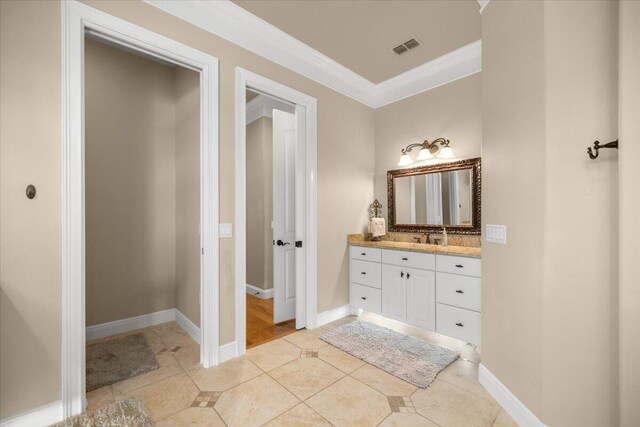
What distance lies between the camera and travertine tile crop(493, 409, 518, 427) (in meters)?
1.61

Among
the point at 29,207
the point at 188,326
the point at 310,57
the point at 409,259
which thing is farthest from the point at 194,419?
the point at 310,57

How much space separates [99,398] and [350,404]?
5.44 ft

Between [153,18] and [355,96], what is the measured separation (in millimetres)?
2235

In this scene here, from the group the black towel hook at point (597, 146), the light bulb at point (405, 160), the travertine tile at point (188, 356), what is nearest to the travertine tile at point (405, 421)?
the travertine tile at point (188, 356)

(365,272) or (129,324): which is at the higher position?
(365,272)

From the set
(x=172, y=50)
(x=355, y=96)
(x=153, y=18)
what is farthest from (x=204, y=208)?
(x=355, y=96)

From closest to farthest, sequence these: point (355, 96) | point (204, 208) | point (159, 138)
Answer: point (204, 208) < point (159, 138) < point (355, 96)

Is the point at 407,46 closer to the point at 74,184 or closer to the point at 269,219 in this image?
the point at 269,219

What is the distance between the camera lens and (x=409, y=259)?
2.78 metres

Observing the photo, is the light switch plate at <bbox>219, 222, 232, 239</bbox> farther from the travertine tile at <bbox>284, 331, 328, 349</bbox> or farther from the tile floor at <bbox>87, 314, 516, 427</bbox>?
the travertine tile at <bbox>284, 331, 328, 349</bbox>

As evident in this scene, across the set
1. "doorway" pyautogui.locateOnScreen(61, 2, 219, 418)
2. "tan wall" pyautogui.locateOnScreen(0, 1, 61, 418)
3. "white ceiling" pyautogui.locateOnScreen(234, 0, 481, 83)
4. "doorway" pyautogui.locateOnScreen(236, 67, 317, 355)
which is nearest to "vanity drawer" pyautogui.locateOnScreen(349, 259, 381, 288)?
"doorway" pyautogui.locateOnScreen(236, 67, 317, 355)

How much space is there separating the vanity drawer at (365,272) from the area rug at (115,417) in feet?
7.35

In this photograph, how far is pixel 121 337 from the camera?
9.08 feet

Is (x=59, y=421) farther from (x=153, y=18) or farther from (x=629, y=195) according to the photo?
(x=629, y=195)
